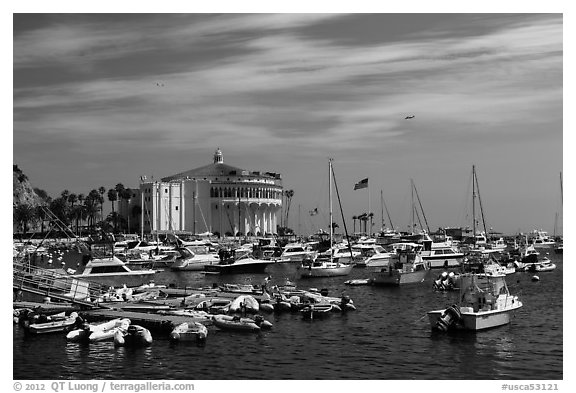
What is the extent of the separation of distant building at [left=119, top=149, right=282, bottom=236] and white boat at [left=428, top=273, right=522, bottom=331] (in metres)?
80.3

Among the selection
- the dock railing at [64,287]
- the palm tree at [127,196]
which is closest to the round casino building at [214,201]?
the palm tree at [127,196]

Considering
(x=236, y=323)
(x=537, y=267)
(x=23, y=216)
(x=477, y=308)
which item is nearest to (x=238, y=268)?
(x=537, y=267)

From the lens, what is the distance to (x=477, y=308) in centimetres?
2438

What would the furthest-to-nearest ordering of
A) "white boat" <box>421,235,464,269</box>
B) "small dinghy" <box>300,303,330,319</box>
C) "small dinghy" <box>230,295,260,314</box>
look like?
"white boat" <box>421,235,464,269</box> → "small dinghy" <box>230,295,260,314</box> → "small dinghy" <box>300,303,330,319</box>

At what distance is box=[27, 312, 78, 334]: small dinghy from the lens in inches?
928

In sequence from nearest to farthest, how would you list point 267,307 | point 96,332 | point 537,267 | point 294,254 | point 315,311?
point 96,332, point 315,311, point 267,307, point 537,267, point 294,254

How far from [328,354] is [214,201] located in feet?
306

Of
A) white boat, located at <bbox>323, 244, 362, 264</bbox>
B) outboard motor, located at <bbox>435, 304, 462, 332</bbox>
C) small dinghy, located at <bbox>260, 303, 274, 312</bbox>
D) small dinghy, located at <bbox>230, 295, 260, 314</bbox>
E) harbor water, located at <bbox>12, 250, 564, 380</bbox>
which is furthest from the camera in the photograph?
white boat, located at <bbox>323, 244, 362, 264</bbox>

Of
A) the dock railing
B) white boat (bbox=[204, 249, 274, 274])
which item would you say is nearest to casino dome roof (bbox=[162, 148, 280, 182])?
white boat (bbox=[204, 249, 274, 274])

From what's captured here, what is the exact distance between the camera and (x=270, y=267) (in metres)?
59.5

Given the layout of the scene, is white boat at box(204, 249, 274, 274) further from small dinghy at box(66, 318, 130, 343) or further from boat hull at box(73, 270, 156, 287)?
small dinghy at box(66, 318, 130, 343)

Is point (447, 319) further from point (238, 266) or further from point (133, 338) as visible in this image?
point (238, 266)
